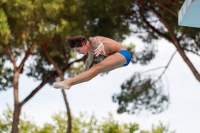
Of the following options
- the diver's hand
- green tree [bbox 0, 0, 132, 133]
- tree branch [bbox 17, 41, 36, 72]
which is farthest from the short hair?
tree branch [bbox 17, 41, 36, 72]

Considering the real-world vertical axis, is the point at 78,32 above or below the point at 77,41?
above

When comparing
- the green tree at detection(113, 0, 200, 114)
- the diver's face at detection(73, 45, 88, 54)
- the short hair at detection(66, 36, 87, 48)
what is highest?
the green tree at detection(113, 0, 200, 114)

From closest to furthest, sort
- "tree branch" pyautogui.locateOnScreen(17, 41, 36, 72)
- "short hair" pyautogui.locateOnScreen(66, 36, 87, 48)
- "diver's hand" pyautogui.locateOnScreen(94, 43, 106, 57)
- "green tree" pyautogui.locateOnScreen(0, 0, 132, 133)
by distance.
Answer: "short hair" pyautogui.locateOnScreen(66, 36, 87, 48) → "diver's hand" pyautogui.locateOnScreen(94, 43, 106, 57) → "green tree" pyautogui.locateOnScreen(0, 0, 132, 133) → "tree branch" pyautogui.locateOnScreen(17, 41, 36, 72)

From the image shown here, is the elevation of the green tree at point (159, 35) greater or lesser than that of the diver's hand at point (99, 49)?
greater

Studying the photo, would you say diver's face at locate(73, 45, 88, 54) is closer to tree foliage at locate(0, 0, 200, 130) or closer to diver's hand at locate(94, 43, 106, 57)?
diver's hand at locate(94, 43, 106, 57)

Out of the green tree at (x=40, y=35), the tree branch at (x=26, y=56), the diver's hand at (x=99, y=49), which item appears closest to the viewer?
the diver's hand at (x=99, y=49)

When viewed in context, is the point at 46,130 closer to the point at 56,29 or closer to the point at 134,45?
the point at 134,45

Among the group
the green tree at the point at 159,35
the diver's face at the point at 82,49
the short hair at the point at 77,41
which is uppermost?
the green tree at the point at 159,35

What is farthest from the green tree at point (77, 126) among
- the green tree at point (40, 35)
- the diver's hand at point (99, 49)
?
the diver's hand at point (99, 49)

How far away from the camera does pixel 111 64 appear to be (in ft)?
17.9

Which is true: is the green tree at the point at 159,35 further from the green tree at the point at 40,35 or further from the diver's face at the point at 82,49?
the diver's face at the point at 82,49

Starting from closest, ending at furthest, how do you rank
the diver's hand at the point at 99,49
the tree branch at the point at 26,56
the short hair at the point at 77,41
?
the short hair at the point at 77,41 → the diver's hand at the point at 99,49 → the tree branch at the point at 26,56

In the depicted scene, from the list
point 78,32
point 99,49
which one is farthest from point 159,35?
point 99,49

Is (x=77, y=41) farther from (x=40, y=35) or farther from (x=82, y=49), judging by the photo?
(x=40, y=35)
